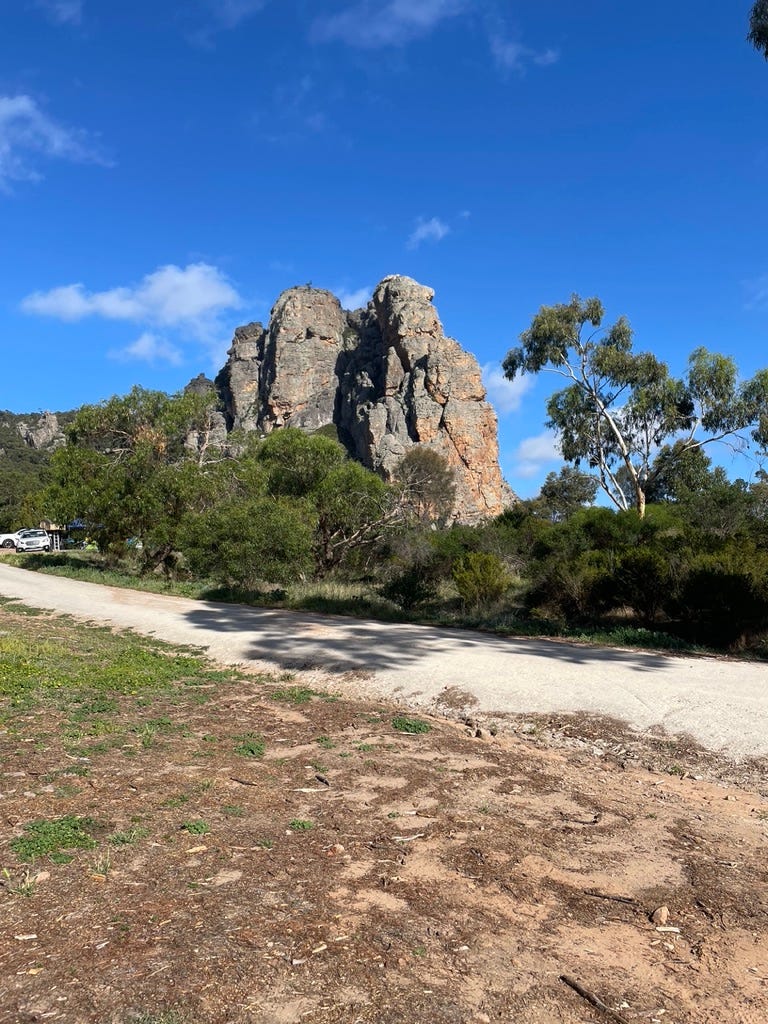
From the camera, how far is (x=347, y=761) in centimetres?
633

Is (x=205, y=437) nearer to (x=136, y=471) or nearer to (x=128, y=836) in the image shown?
(x=136, y=471)

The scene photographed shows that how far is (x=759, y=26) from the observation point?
43.3 ft

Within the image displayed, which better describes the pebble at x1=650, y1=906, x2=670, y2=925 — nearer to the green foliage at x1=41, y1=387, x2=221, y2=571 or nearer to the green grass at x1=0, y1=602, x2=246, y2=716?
the green grass at x1=0, y1=602, x2=246, y2=716

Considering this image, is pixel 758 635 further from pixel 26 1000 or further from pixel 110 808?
pixel 26 1000

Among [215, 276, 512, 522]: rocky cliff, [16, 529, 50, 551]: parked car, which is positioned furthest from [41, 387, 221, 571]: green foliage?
[215, 276, 512, 522]: rocky cliff

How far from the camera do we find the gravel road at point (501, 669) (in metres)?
7.54

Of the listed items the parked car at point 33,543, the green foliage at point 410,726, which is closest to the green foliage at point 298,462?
the green foliage at point 410,726

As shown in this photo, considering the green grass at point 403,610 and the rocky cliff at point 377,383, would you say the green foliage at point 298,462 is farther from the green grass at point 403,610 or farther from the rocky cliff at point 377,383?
the rocky cliff at point 377,383

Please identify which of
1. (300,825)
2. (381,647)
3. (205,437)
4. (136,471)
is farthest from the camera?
(205,437)

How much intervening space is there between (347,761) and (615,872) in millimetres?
2593

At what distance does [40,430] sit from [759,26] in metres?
121

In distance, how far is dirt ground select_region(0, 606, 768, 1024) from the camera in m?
3.06

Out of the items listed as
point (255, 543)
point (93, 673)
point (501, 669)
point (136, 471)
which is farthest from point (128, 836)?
point (136, 471)

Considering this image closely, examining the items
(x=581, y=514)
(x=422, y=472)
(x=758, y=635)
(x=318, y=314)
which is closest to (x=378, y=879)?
(x=758, y=635)
